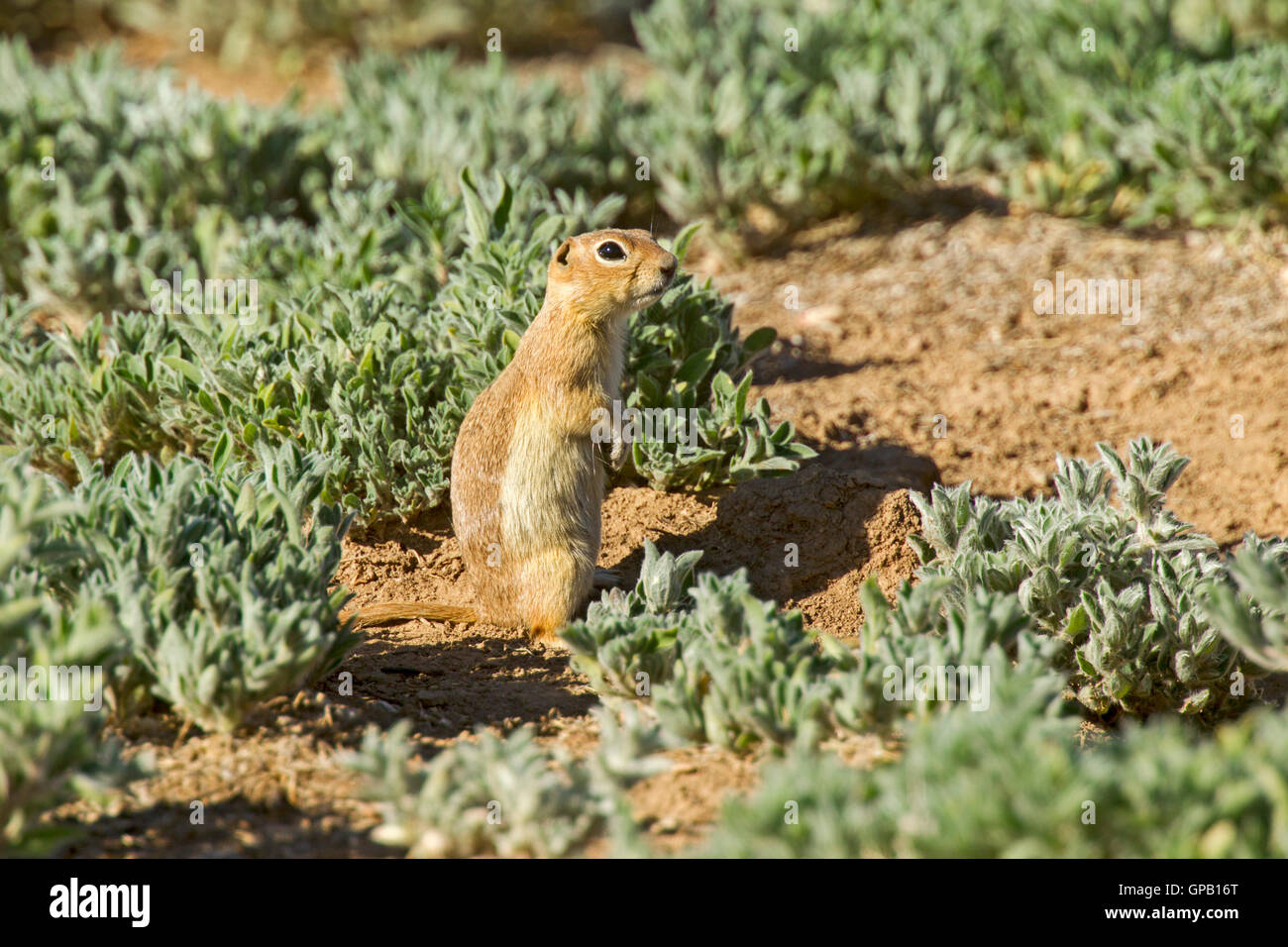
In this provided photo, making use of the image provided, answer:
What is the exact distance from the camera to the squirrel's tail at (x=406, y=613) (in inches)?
177

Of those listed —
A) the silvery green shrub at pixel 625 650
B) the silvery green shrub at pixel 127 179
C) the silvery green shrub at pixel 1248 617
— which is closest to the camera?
the silvery green shrub at pixel 1248 617

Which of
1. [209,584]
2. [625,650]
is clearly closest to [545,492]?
[625,650]

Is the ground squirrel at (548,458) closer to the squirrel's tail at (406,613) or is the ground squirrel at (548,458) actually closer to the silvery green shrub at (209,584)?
the squirrel's tail at (406,613)

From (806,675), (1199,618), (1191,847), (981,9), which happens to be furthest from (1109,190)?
(1191,847)

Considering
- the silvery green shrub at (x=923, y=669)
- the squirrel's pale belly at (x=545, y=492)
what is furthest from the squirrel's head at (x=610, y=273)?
the silvery green shrub at (x=923, y=669)

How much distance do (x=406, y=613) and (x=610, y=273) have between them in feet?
4.86

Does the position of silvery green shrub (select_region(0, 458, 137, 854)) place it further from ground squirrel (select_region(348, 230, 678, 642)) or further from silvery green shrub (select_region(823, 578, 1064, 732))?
silvery green shrub (select_region(823, 578, 1064, 732))

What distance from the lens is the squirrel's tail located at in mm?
4500

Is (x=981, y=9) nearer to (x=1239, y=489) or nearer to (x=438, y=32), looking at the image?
(x=1239, y=489)

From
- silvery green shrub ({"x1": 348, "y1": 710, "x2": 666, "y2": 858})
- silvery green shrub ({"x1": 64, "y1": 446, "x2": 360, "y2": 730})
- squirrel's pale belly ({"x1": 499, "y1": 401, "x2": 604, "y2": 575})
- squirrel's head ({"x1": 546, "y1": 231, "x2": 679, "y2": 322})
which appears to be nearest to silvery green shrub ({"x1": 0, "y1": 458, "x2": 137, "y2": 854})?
silvery green shrub ({"x1": 64, "y1": 446, "x2": 360, "y2": 730})

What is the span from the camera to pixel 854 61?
313 inches

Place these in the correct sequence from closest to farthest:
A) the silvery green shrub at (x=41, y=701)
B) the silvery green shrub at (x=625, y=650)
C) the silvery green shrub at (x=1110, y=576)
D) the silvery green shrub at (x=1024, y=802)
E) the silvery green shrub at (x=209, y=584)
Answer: the silvery green shrub at (x=1024, y=802) < the silvery green shrub at (x=41, y=701) < the silvery green shrub at (x=209, y=584) < the silvery green shrub at (x=625, y=650) < the silvery green shrub at (x=1110, y=576)

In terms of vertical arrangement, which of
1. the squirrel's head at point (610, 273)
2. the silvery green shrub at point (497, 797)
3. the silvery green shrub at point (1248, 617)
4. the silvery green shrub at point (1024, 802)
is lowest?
the silvery green shrub at point (497, 797)
